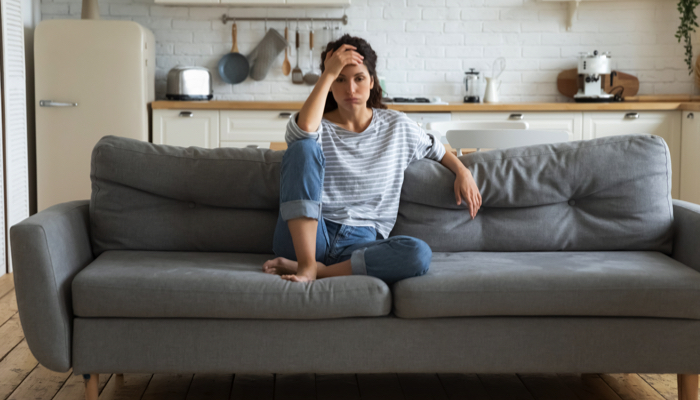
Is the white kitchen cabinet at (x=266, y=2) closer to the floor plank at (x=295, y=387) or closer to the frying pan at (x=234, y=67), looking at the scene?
the frying pan at (x=234, y=67)

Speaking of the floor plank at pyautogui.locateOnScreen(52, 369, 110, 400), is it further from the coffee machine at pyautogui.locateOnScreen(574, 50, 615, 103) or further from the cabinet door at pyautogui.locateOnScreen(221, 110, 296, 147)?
the coffee machine at pyautogui.locateOnScreen(574, 50, 615, 103)

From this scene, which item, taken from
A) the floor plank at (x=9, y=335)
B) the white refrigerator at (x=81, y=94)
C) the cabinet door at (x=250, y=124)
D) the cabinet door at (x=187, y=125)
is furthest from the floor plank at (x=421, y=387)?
the white refrigerator at (x=81, y=94)

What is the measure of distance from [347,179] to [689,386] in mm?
1118

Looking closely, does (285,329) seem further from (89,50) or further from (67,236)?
(89,50)

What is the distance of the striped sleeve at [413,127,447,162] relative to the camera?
2.16 metres

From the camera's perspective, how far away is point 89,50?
4012 mm

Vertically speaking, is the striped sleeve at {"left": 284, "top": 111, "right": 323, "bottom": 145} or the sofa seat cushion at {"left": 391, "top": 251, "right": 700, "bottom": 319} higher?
the striped sleeve at {"left": 284, "top": 111, "right": 323, "bottom": 145}

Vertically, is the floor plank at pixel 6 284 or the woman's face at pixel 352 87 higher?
the woman's face at pixel 352 87

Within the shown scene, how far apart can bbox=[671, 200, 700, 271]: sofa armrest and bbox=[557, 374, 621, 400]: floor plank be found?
17.7 inches

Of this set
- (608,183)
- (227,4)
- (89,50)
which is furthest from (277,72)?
(608,183)

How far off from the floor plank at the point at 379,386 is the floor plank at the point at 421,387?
0.02 metres

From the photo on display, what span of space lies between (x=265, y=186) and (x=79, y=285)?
66 cm

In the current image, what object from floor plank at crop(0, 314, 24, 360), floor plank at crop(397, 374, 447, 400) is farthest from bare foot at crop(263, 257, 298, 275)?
floor plank at crop(0, 314, 24, 360)

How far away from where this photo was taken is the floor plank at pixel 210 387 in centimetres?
193
